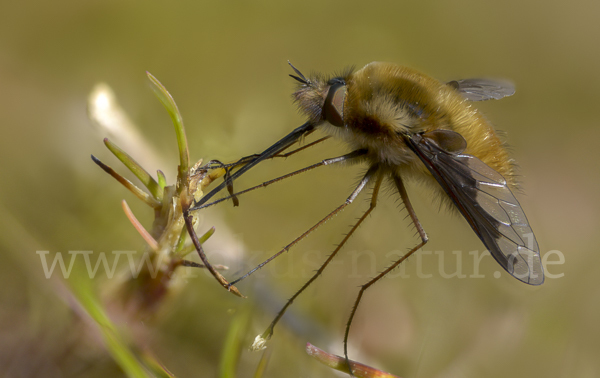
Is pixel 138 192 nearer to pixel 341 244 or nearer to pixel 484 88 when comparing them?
pixel 341 244

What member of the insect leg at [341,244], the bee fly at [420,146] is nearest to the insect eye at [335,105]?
the bee fly at [420,146]

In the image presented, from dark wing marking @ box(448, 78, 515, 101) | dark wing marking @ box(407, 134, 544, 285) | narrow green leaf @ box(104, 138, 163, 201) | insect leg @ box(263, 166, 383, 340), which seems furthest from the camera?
dark wing marking @ box(448, 78, 515, 101)

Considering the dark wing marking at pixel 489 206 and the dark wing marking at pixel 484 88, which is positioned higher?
the dark wing marking at pixel 484 88

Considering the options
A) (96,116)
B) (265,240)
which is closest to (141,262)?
(265,240)

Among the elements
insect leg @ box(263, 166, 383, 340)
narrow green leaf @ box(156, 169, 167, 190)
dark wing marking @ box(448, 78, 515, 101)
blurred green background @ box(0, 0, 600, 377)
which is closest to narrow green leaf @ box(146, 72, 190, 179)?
narrow green leaf @ box(156, 169, 167, 190)

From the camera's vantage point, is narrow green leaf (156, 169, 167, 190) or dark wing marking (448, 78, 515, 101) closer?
narrow green leaf (156, 169, 167, 190)

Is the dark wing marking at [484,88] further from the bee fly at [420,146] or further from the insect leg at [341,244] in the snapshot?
the insect leg at [341,244]

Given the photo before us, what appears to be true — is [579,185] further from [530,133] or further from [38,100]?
[38,100]

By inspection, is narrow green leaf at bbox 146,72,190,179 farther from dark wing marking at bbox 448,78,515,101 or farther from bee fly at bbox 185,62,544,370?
dark wing marking at bbox 448,78,515,101
